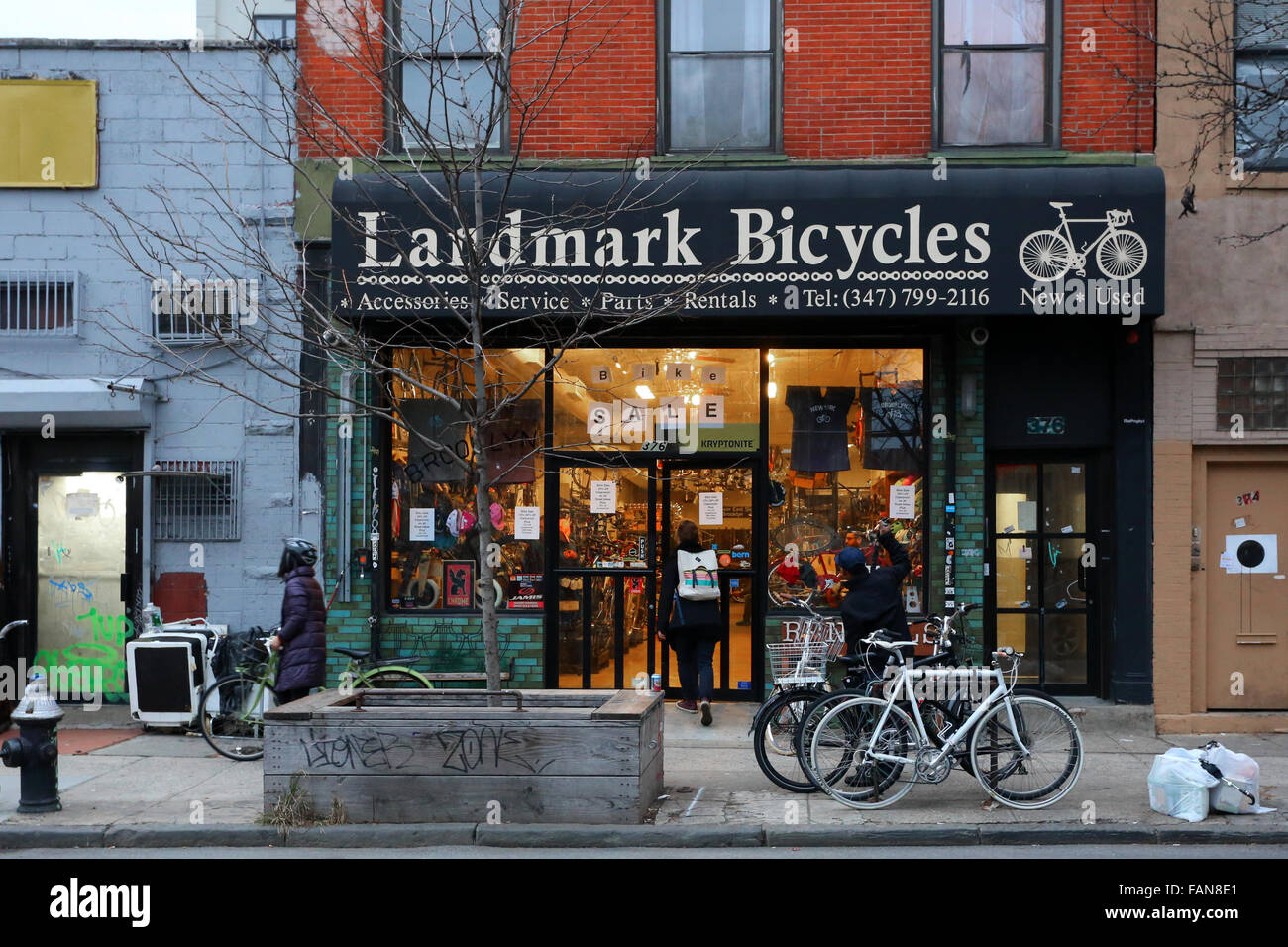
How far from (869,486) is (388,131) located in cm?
594

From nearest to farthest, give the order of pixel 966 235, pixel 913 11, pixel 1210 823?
pixel 1210 823
pixel 966 235
pixel 913 11

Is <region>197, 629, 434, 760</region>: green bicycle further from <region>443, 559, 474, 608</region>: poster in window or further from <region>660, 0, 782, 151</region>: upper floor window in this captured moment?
<region>660, 0, 782, 151</region>: upper floor window

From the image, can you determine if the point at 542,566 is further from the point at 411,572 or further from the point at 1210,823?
the point at 1210,823

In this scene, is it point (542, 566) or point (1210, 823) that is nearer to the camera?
point (1210, 823)

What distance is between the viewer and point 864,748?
8.41 m

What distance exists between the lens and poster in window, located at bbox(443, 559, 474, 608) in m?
12.3

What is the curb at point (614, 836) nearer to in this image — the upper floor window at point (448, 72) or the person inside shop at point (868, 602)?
the person inside shop at point (868, 602)

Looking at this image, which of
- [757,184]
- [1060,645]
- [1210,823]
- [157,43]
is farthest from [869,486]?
[157,43]

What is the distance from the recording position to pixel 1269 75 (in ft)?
38.4

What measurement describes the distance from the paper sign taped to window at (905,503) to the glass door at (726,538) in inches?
56.0

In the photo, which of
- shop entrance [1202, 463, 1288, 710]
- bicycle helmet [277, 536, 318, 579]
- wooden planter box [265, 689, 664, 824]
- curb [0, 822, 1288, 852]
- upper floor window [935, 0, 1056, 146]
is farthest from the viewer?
upper floor window [935, 0, 1056, 146]

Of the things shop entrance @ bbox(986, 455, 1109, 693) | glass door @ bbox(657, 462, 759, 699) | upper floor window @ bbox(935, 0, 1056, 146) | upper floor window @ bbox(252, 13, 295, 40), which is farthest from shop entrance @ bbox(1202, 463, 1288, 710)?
upper floor window @ bbox(252, 13, 295, 40)

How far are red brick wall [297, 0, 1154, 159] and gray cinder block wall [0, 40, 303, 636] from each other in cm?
83

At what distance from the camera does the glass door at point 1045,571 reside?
475 inches
